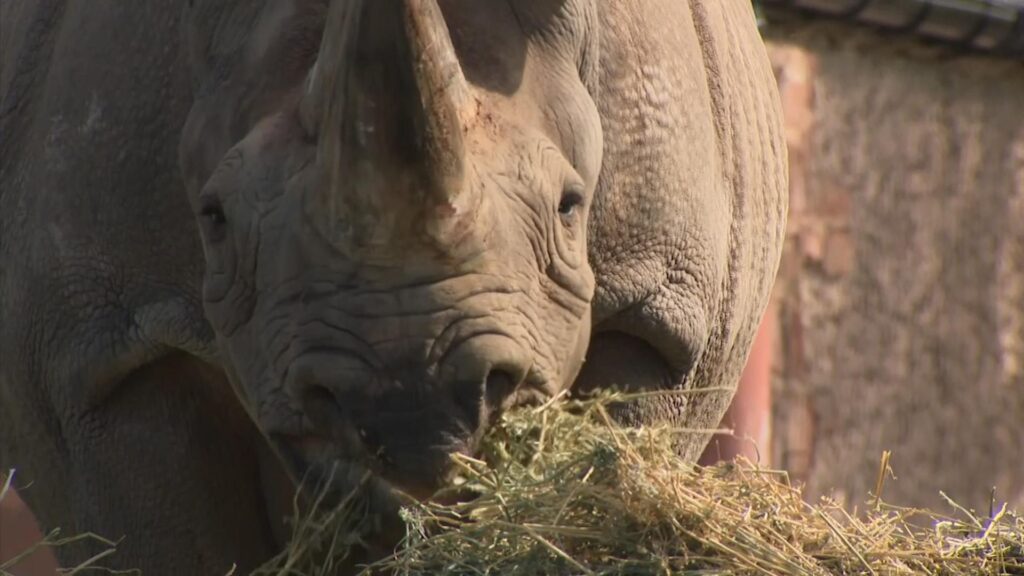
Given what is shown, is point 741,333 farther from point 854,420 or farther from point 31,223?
point 854,420

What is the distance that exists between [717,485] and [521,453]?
1.03ft

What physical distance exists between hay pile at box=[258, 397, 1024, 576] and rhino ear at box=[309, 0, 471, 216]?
0.46 meters

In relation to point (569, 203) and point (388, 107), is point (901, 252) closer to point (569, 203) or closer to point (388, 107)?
point (569, 203)

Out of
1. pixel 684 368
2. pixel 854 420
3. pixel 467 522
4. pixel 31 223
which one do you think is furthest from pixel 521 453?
pixel 854 420

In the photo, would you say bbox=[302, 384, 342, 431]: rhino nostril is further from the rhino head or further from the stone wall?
the stone wall

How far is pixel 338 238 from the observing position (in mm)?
3789

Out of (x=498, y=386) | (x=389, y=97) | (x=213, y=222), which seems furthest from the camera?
(x=213, y=222)

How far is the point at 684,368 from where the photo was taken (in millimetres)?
4711

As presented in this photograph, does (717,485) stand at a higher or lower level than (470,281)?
lower

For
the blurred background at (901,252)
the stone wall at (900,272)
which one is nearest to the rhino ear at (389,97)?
the blurred background at (901,252)

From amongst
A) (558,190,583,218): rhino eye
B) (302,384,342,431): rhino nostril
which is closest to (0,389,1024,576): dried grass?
(302,384,342,431): rhino nostril

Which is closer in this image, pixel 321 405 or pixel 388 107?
pixel 388 107

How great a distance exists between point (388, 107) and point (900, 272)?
667 centimetres

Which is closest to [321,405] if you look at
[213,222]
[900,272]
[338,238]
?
[338,238]
